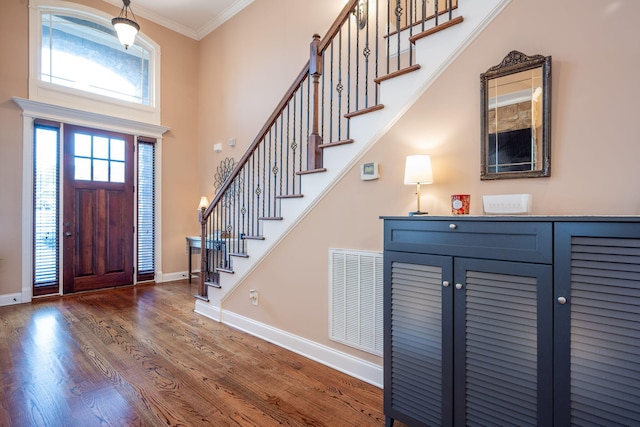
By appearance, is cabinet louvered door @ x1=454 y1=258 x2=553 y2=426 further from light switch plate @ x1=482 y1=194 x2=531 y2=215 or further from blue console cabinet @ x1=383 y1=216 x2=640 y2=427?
light switch plate @ x1=482 y1=194 x2=531 y2=215

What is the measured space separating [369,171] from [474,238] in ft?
3.36

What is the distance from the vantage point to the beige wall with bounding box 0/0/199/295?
14.5 ft

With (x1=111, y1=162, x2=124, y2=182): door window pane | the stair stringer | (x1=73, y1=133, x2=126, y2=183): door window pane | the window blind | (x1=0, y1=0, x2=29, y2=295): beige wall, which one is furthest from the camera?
(x1=111, y1=162, x2=124, y2=182): door window pane

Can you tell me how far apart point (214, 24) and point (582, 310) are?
6.86 meters

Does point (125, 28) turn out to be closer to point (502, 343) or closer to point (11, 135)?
point (11, 135)

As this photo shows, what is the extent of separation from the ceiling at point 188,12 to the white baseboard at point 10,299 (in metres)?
4.69

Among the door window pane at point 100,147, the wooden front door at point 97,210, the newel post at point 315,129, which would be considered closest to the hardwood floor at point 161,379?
the wooden front door at point 97,210

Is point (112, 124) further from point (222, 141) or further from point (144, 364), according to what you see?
point (144, 364)

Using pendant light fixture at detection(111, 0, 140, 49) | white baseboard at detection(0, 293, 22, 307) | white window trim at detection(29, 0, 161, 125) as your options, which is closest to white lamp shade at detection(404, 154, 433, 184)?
pendant light fixture at detection(111, 0, 140, 49)

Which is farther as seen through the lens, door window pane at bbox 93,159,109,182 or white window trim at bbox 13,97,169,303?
door window pane at bbox 93,159,109,182

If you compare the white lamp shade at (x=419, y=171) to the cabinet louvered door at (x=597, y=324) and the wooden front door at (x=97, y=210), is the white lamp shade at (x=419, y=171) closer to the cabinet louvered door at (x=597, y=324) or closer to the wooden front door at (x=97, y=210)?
the cabinet louvered door at (x=597, y=324)

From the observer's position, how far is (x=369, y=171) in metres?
2.46

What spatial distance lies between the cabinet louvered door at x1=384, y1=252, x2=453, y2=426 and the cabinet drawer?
0.22 ft

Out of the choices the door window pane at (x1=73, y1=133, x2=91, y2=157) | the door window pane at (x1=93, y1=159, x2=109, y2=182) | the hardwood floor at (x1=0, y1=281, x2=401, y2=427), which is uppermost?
the door window pane at (x1=73, y1=133, x2=91, y2=157)
